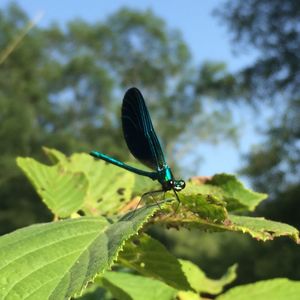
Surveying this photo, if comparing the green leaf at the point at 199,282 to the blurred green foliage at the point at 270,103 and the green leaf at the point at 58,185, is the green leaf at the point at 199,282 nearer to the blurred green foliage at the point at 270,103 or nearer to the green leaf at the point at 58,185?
the green leaf at the point at 58,185

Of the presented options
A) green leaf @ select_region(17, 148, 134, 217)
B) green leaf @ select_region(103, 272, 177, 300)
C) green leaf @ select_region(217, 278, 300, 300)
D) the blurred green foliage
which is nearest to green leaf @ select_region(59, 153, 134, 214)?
green leaf @ select_region(17, 148, 134, 217)

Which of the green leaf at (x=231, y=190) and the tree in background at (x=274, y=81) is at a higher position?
the tree in background at (x=274, y=81)

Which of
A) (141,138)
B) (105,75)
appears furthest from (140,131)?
(105,75)

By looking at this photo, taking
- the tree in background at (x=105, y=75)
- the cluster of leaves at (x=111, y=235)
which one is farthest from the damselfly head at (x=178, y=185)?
the tree in background at (x=105, y=75)

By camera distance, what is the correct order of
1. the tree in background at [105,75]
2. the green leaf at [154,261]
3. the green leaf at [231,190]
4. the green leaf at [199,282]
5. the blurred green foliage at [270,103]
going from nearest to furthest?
the green leaf at [154,261], the green leaf at [231,190], the green leaf at [199,282], the blurred green foliage at [270,103], the tree in background at [105,75]

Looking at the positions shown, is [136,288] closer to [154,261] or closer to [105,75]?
[154,261]

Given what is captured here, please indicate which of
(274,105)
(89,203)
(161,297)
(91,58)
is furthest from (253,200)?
(91,58)

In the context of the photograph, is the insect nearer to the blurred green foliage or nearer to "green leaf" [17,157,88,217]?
"green leaf" [17,157,88,217]
